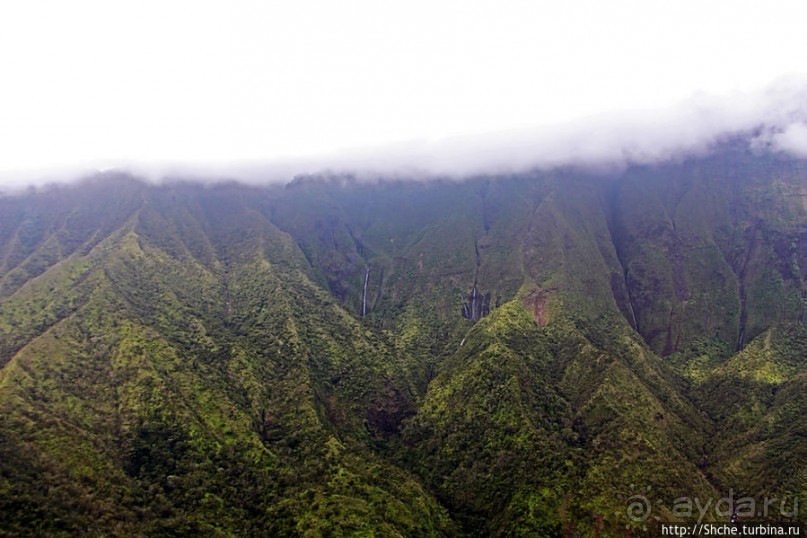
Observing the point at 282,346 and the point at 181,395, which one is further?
the point at 282,346

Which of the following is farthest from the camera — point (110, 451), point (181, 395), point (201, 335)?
point (201, 335)

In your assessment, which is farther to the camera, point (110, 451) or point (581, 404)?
point (581, 404)

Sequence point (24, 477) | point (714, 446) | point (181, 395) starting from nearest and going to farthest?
1. point (24, 477)
2. point (181, 395)
3. point (714, 446)

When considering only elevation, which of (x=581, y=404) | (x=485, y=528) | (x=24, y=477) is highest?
(x=24, y=477)

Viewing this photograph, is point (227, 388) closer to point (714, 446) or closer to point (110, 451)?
point (110, 451)

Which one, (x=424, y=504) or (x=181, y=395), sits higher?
(x=181, y=395)

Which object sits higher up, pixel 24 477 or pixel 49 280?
pixel 49 280

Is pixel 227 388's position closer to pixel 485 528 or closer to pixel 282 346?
pixel 282 346

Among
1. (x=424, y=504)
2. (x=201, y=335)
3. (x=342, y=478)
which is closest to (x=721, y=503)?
(x=424, y=504)

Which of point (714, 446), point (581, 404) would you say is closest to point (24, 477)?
point (581, 404)
